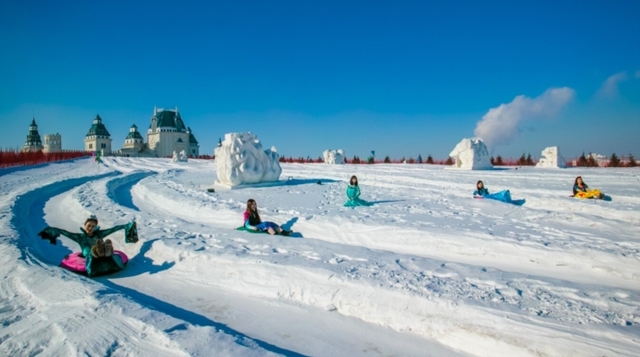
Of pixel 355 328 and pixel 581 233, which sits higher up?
pixel 581 233

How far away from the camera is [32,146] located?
84625mm

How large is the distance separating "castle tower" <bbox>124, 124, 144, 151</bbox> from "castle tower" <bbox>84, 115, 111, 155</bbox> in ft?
15.2

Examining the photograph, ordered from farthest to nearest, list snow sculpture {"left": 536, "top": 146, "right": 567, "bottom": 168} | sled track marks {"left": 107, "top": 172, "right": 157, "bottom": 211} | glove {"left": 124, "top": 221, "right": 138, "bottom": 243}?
snow sculpture {"left": 536, "top": 146, "right": 567, "bottom": 168}, sled track marks {"left": 107, "top": 172, "right": 157, "bottom": 211}, glove {"left": 124, "top": 221, "right": 138, "bottom": 243}

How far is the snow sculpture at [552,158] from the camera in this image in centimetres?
2433

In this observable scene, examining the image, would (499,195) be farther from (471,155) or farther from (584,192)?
(471,155)

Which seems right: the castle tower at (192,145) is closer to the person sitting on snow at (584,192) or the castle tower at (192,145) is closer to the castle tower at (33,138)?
the castle tower at (33,138)

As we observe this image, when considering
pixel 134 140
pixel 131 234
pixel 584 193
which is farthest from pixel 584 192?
pixel 134 140

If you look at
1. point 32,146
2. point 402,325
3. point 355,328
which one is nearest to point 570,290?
point 402,325

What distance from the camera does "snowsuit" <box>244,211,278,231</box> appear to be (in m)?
7.98

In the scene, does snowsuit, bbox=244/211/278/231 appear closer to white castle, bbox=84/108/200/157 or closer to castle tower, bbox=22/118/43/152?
white castle, bbox=84/108/200/157

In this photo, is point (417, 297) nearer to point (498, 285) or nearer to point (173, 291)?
point (498, 285)

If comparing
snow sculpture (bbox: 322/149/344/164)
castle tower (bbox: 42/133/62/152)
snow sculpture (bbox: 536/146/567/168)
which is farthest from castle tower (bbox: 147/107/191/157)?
snow sculpture (bbox: 536/146/567/168)

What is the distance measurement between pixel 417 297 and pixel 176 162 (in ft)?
137

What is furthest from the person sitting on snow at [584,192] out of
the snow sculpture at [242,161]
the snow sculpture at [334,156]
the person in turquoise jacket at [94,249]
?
the snow sculpture at [334,156]
